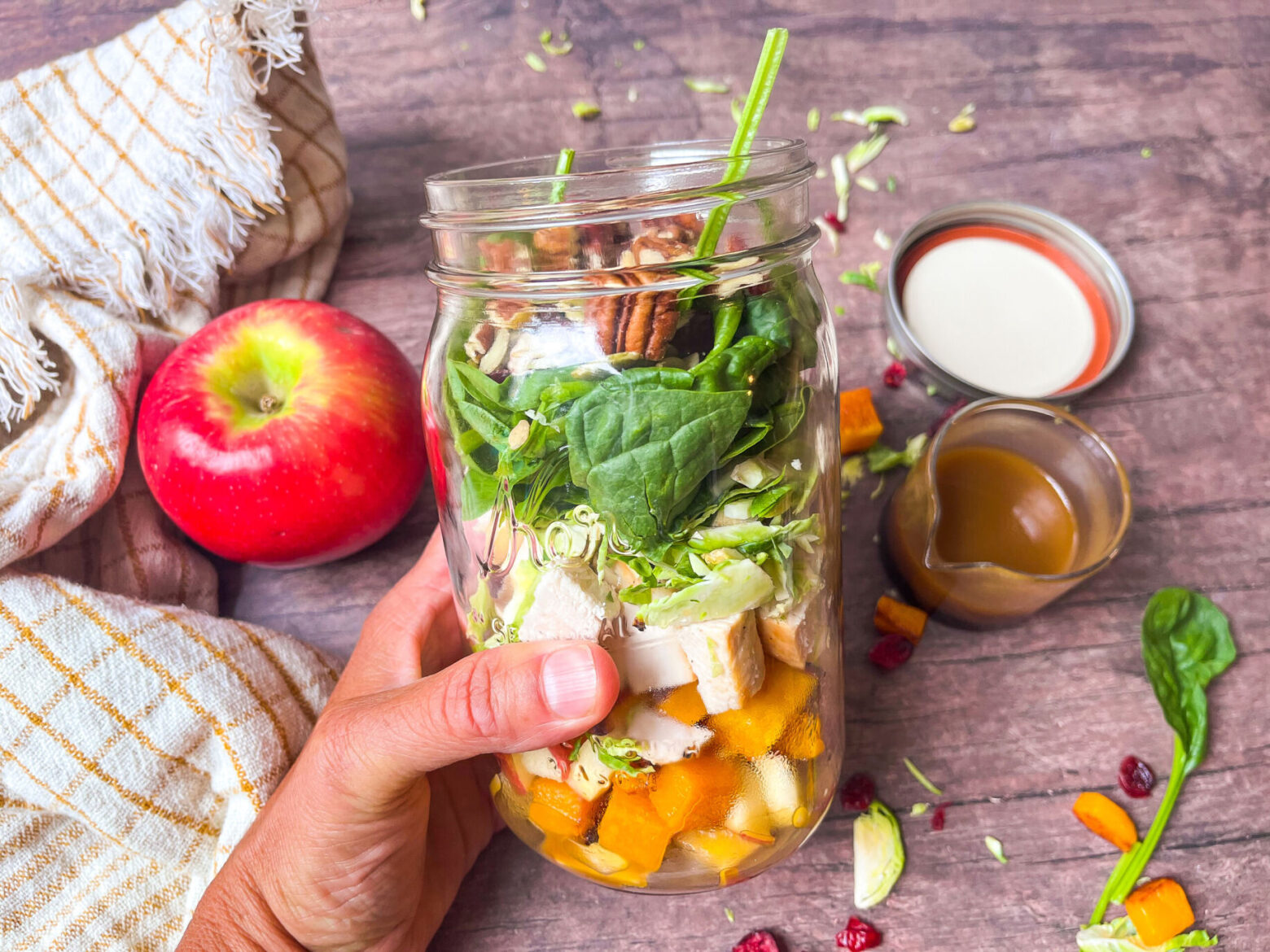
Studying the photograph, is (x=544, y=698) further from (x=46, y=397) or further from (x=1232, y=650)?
(x=1232, y=650)

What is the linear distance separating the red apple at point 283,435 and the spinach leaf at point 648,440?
602 mm

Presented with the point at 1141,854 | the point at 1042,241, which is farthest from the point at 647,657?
the point at 1042,241

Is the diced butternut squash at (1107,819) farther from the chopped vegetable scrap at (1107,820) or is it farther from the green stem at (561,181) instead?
the green stem at (561,181)

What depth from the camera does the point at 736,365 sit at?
2.44 feet

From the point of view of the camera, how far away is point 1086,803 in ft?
4.18

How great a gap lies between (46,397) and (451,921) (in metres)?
1.07

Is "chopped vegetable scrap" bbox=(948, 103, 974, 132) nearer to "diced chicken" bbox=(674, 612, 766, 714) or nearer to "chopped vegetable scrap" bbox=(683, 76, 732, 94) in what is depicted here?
"chopped vegetable scrap" bbox=(683, 76, 732, 94)

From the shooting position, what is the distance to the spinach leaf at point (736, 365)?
731mm

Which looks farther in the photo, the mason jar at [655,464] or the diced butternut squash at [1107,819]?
the diced butternut squash at [1107,819]

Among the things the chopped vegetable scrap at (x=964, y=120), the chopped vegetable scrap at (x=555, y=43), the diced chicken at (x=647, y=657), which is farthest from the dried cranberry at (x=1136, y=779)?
the chopped vegetable scrap at (x=555, y=43)

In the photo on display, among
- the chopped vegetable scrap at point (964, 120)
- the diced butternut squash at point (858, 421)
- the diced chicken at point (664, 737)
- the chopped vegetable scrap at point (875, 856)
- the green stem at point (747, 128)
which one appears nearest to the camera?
the green stem at point (747, 128)

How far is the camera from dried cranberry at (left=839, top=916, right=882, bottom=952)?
1.22 m

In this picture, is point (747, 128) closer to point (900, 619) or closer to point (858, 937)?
point (900, 619)

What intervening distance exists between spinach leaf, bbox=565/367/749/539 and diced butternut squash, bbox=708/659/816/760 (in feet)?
0.71
